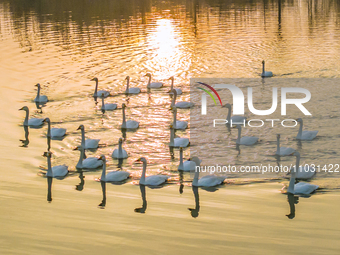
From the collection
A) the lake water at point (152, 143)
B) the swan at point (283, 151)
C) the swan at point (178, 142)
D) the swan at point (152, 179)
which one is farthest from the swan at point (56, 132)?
the swan at point (283, 151)

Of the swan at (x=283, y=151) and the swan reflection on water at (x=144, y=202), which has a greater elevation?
the swan at (x=283, y=151)

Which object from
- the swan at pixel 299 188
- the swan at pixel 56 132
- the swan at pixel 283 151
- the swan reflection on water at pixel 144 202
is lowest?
the swan reflection on water at pixel 144 202

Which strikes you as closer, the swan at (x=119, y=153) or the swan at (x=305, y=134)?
the swan at (x=119, y=153)

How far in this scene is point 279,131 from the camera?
19438 millimetres

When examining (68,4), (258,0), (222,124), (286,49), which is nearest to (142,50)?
(286,49)

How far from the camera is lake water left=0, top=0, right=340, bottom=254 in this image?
12.1 m

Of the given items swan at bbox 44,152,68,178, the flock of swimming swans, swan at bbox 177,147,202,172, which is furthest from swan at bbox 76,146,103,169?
swan at bbox 177,147,202,172

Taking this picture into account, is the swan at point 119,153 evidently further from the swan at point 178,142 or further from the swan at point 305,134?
the swan at point 305,134

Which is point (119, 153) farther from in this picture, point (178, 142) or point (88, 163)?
point (178, 142)

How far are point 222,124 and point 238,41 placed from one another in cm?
1803

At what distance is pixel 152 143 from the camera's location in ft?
60.7

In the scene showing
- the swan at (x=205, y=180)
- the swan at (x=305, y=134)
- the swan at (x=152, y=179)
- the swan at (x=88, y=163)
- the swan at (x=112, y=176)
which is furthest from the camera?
the swan at (x=305, y=134)

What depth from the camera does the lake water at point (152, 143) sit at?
12.1 meters

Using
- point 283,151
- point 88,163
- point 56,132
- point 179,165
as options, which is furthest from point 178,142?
point 56,132
